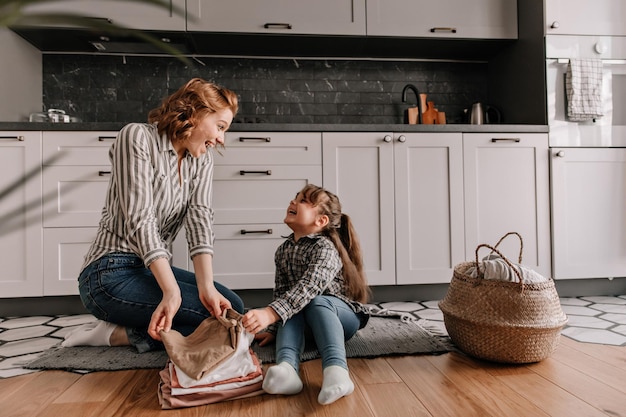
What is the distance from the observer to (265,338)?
5.33 feet

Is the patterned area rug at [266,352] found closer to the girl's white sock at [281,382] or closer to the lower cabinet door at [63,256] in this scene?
the girl's white sock at [281,382]

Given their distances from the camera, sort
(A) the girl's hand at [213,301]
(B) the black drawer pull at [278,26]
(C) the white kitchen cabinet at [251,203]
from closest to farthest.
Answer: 1. (A) the girl's hand at [213,301]
2. (C) the white kitchen cabinet at [251,203]
3. (B) the black drawer pull at [278,26]

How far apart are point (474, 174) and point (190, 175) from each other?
60.3 inches

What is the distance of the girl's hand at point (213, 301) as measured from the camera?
1316mm

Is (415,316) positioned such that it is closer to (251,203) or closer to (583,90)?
(251,203)

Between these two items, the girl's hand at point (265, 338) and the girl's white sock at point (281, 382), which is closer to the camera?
the girl's white sock at point (281, 382)

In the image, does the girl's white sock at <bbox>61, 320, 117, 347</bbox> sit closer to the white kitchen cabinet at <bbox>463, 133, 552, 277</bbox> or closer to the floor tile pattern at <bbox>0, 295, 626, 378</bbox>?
the floor tile pattern at <bbox>0, 295, 626, 378</bbox>

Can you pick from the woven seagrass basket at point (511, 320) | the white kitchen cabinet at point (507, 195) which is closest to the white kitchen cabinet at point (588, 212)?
the white kitchen cabinet at point (507, 195)

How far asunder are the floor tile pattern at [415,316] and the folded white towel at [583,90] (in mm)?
992

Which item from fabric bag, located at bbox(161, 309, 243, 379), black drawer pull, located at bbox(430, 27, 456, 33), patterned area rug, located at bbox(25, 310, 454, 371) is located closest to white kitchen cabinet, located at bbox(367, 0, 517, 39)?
black drawer pull, located at bbox(430, 27, 456, 33)

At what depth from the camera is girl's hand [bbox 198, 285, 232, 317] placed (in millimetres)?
1316

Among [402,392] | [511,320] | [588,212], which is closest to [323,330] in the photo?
[402,392]

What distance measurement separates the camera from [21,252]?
2.20 metres

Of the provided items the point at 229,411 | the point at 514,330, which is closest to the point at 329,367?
the point at 229,411
